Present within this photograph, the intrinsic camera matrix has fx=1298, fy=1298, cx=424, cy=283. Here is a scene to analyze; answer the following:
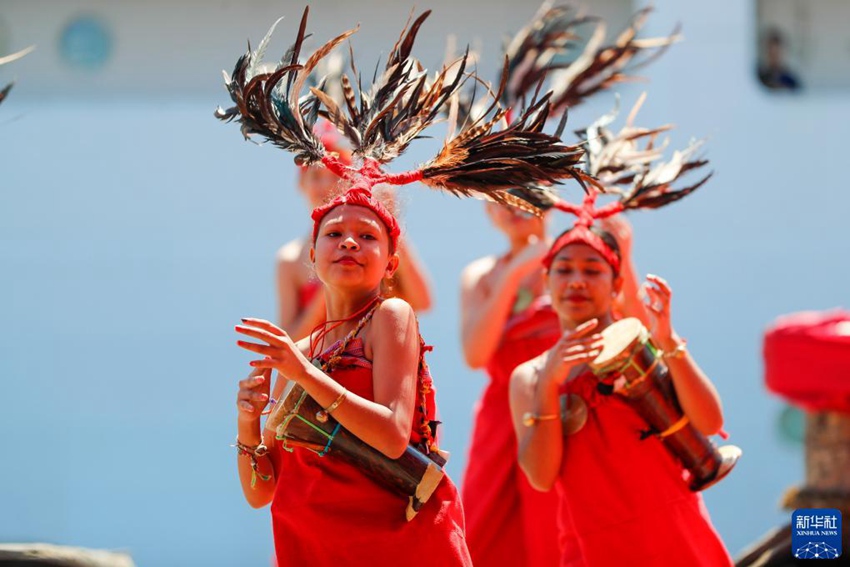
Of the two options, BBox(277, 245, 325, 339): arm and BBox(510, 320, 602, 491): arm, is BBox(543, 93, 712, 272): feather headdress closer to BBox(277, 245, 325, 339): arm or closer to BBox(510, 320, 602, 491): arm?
BBox(510, 320, 602, 491): arm

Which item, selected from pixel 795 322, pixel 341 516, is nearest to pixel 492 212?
pixel 795 322

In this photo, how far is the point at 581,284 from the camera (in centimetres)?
333

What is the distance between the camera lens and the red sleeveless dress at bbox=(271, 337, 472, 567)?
2459mm

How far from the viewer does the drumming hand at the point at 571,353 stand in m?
3.05

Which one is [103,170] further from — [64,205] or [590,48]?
[590,48]

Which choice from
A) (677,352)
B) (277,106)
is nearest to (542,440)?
Answer: (677,352)

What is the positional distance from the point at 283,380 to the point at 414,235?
397cm

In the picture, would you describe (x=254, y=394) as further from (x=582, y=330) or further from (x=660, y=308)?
(x=660, y=308)

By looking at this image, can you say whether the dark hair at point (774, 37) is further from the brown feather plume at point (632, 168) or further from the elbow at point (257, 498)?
the elbow at point (257, 498)

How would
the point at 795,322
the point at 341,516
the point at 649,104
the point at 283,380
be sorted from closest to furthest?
1. the point at 341,516
2. the point at 283,380
3. the point at 795,322
4. the point at 649,104

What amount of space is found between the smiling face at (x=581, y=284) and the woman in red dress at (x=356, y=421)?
78 cm

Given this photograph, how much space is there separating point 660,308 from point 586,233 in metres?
0.32

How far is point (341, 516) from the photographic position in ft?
8.14

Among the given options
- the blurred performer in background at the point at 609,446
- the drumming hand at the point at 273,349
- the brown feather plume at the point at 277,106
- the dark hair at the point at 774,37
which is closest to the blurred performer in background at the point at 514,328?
the blurred performer in background at the point at 609,446
